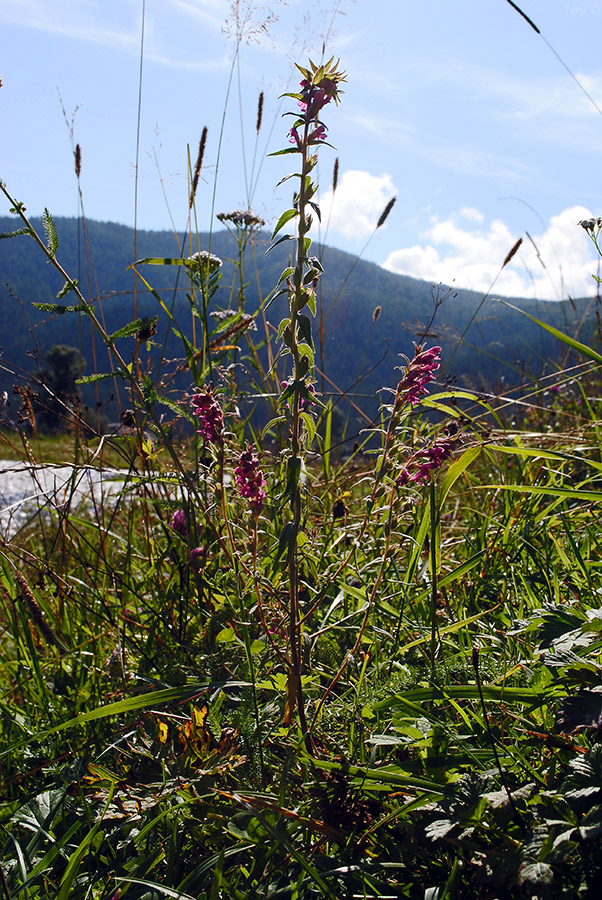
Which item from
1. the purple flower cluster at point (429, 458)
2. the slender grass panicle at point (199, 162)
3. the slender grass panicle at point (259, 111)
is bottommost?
the purple flower cluster at point (429, 458)

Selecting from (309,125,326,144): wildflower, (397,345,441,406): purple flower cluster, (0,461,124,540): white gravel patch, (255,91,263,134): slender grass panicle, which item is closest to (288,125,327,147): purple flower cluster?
(309,125,326,144): wildflower

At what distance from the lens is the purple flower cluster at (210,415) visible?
131cm

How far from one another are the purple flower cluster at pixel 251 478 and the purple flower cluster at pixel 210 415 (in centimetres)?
10

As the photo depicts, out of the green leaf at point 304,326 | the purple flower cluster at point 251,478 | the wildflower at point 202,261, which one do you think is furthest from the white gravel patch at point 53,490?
the green leaf at point 304,326

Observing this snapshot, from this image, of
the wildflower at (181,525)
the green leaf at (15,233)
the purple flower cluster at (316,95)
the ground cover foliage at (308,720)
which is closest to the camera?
the ground cover foliage at (308,720)

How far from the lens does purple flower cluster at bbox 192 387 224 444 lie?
131 cm

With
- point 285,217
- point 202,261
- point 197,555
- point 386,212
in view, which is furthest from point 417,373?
point 386,212

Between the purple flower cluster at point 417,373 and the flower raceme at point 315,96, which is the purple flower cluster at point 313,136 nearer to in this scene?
the flower raceme at point 315,96

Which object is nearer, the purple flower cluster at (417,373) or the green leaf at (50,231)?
the purple flower cluster at (417,373)

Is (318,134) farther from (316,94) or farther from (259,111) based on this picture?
(259,111)

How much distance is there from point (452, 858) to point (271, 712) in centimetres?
49

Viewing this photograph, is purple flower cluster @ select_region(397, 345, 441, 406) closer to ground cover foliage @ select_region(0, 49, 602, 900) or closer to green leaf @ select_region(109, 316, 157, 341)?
ground cover foliage @ select_region(0, 49, 602, 900)

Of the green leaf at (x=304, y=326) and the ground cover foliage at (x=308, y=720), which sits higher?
the green leaf at (x=304, y=326)

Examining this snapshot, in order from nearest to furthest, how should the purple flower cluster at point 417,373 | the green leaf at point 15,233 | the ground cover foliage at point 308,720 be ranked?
the ground cover foliage at point 308,720
the purple flower cluster at point 417,373
the green leaf at point 15,233
